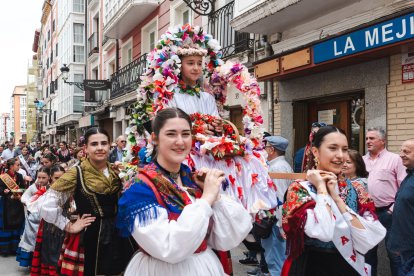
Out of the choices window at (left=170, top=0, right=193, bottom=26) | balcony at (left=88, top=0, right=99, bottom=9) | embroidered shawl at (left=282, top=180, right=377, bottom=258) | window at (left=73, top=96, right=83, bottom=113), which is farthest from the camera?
window at (left=73, top=96, right=83, bottom=113)

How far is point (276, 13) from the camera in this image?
7777 mm

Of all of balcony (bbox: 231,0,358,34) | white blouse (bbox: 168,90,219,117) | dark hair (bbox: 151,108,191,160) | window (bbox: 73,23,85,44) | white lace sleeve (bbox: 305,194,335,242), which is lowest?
white lace sleeve (bbox: 305,194,335,242)

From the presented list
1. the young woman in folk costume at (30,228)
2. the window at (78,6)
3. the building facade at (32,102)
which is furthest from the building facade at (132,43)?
the building facade at (32,102)

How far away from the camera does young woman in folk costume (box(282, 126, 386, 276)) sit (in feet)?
9.13

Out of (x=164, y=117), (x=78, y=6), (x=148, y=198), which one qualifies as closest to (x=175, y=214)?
(x=148, y=198)

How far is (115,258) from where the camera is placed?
3867 mm

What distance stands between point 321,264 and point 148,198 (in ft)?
4.45

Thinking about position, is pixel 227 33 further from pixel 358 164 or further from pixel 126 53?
pixel 126 53

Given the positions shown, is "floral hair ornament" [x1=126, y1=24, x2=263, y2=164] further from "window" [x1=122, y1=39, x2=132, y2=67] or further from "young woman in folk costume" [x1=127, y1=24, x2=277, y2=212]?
"window" [x1=122, y1=39, x2=132, y2=67]

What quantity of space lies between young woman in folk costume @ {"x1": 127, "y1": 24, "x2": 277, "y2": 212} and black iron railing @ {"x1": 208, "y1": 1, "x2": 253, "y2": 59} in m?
6.12

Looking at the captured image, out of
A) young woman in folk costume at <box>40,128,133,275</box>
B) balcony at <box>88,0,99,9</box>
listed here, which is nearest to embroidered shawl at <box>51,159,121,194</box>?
young woman in folk costume at <box>40,128,133,275</box>

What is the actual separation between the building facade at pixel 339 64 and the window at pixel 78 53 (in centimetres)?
2379

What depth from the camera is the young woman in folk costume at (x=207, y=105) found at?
3.46m

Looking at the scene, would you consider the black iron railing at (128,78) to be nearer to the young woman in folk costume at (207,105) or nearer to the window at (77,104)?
the young woman in folk costume at (207,105)
